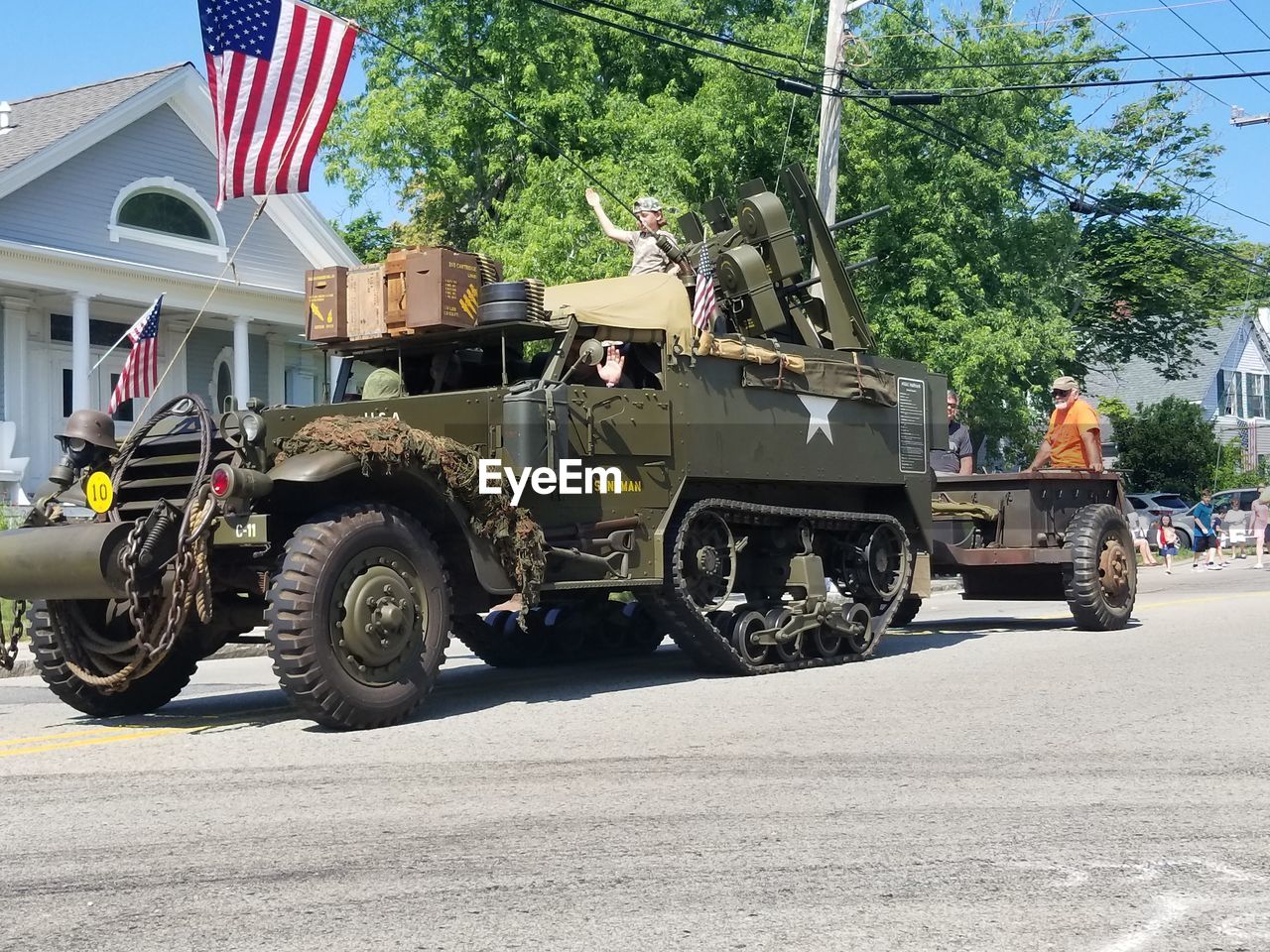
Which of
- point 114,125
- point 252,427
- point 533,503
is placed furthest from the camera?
point 114,125

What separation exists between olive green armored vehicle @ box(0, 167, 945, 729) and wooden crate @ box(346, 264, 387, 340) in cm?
11

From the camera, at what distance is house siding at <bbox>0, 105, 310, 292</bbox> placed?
81.9ft

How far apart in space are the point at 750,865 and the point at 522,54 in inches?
1135

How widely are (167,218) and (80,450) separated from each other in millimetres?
19273

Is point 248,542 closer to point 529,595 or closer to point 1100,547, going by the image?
point 529,595

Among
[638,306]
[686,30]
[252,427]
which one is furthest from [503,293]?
[686,30]

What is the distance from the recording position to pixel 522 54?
106 ft

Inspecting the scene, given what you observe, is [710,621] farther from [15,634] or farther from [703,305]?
[15,634]

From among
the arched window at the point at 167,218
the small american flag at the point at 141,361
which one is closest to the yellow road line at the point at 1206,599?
the small american flag at the point at 141,361

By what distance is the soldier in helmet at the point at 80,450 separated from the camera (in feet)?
29.9

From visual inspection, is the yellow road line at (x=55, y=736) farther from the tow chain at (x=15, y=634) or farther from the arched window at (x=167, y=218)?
the arched window at (x=167, y=218)

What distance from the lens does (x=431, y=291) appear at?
31.6 ft

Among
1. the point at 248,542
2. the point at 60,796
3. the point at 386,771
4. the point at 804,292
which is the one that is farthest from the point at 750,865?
the point at 804,292

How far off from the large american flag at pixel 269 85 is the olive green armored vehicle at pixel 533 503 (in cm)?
198
